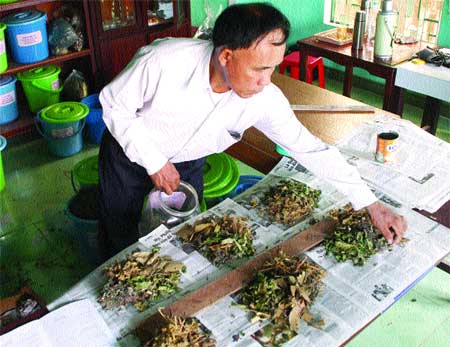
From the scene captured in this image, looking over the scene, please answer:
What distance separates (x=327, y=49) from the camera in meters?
3.41

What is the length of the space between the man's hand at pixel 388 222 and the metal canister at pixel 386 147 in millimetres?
411

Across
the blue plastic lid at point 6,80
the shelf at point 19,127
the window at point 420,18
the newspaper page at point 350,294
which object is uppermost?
the window at point 420,18

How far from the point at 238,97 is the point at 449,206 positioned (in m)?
0.84

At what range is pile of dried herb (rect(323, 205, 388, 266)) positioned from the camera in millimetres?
1575

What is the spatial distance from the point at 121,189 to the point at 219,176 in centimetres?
57

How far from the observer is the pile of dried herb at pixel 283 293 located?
1.34 metres

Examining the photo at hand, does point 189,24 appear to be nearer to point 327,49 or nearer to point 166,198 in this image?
point 327,49

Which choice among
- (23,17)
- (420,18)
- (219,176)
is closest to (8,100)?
(23,17)

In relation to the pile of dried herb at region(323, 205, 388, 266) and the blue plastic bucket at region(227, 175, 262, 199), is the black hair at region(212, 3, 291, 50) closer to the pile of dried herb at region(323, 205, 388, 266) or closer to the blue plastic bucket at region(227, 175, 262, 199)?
the pile of dried herb at region(323, 205, 388, 266)

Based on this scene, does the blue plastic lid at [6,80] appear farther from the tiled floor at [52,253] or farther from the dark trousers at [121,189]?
the dark trousers at [121,189]

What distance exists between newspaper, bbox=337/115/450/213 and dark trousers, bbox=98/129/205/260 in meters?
0.66

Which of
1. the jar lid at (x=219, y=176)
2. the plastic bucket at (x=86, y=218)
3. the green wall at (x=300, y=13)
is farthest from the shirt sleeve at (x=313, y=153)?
the green wall at (x=300, y=13)

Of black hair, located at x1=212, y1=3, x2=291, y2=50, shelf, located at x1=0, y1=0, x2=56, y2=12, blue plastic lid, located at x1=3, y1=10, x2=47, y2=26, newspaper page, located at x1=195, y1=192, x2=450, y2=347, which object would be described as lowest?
newspaper page, located at x1=195, y1=192, x2=450, y2=347

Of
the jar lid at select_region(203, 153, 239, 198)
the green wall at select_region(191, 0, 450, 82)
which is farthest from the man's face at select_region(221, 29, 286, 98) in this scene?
the green wall at select_region(191, 0, 450, 82)
